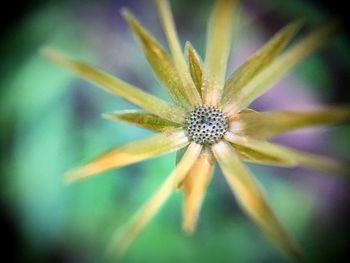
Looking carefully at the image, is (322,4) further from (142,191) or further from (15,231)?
(15,231)

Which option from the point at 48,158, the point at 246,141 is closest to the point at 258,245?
the point at 246,141

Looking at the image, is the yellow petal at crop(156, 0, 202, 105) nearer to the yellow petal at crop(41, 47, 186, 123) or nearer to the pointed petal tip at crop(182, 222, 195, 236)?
the yellow petal at crop(41, 47, 186, 123)

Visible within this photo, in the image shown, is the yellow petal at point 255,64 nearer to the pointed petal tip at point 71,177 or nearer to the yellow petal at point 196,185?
the yellow petal at point 196,185

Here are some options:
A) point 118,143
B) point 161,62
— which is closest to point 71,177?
point 118,143

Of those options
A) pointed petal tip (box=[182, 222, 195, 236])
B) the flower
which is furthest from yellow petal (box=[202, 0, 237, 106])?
pointed petal tip (box=[182, 222, 195, 236])

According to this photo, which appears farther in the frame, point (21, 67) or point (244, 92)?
point (21, 67)

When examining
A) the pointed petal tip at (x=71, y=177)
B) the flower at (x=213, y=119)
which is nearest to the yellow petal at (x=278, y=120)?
Result: the flower at (x=213, y=119)
